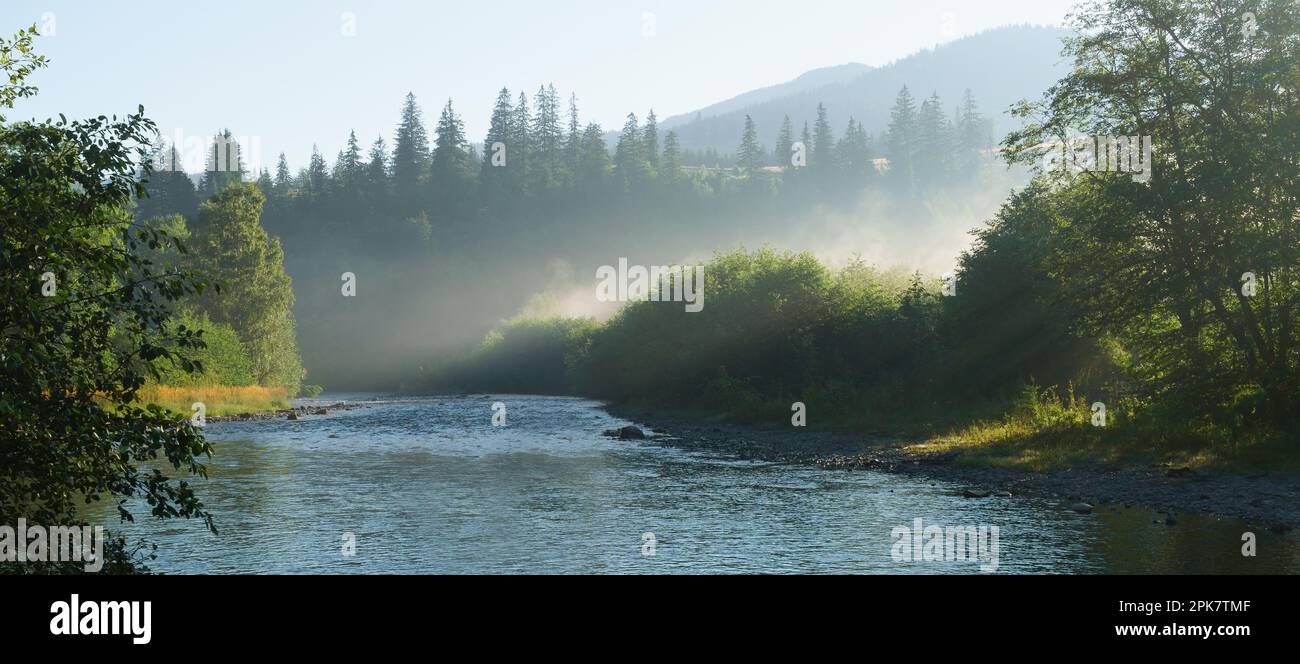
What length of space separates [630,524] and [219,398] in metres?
62.0

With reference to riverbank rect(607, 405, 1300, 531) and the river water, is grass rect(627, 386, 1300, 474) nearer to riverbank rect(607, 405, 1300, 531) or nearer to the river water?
riverbank rect(607, 405, 1300, 531)

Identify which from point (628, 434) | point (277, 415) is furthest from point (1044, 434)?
point (277, 415)

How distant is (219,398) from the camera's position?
78.1m

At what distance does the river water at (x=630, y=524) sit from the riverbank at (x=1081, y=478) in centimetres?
113

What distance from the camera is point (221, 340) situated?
3339 inches

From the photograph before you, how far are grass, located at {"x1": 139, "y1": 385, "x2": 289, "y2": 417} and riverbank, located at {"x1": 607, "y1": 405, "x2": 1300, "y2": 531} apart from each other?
131 ft

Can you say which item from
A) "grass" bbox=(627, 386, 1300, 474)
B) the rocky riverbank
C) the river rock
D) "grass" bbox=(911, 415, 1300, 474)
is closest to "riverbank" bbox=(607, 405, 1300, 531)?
"grass" bbox=(911, 415, 1300, 474)

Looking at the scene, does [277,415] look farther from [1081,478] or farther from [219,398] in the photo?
[1081,478]

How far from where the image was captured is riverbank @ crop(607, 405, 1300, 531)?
2608 centimetres

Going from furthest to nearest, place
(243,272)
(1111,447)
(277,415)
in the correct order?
(243,272), (277,415), (1111,447)

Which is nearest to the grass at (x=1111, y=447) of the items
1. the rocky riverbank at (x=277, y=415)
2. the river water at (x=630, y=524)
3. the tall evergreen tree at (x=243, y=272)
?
the river water at (x=630, y=524)

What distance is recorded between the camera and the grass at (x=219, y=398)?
221 ft

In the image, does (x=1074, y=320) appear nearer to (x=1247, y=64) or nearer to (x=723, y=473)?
(x=1247, y=64)
